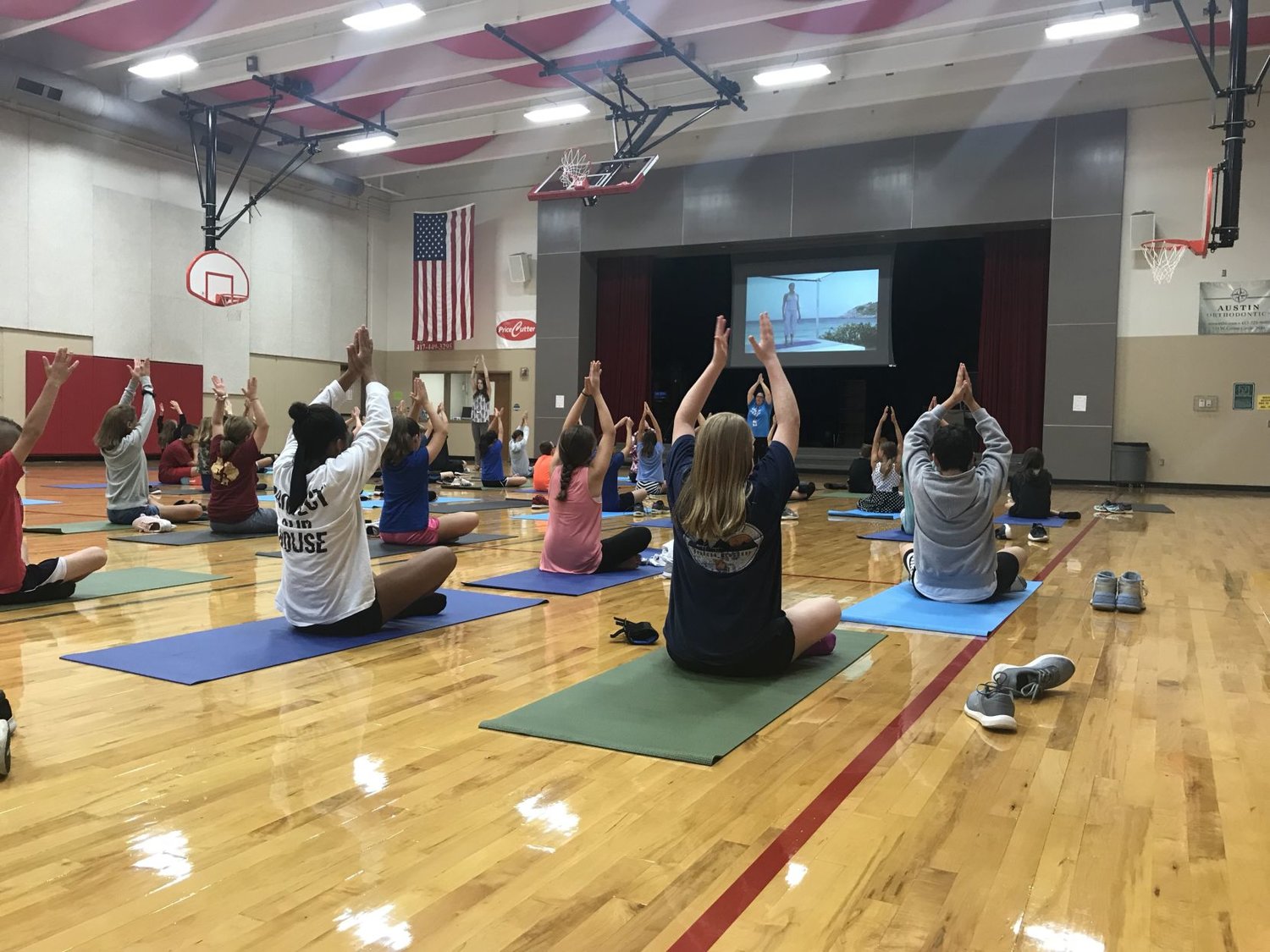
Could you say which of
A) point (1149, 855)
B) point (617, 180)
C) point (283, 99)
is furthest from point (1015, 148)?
point (1149, 855)

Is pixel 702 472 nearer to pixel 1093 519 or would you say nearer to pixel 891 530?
pixel 891 530

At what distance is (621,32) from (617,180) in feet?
6.39

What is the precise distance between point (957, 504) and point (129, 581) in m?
4.22

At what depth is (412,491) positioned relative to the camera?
253 inches

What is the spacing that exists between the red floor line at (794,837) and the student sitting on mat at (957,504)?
1.31 meters

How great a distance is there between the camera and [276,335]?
1719cm

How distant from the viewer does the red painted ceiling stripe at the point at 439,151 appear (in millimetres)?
16141

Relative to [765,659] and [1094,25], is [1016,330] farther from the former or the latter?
[765,659]

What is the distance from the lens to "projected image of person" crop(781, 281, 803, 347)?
51.5 ft

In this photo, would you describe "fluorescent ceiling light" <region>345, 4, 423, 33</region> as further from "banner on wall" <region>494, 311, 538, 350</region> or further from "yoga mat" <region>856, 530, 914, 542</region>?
"yoga mat" <region>856, 530, 914, 542</region>

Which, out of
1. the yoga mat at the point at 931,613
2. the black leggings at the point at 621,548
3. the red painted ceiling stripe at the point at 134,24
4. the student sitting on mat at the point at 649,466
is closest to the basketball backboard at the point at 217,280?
the red painted ceiling stripe at the point at 134,24

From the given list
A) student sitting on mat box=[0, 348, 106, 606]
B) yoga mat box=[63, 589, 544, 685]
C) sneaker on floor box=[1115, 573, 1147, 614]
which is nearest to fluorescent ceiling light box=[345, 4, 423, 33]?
student sitting on mat box=[0, 348, 106, 606]

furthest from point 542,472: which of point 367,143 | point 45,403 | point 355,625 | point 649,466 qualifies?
point 367,143

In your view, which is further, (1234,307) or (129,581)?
(1234,307)
